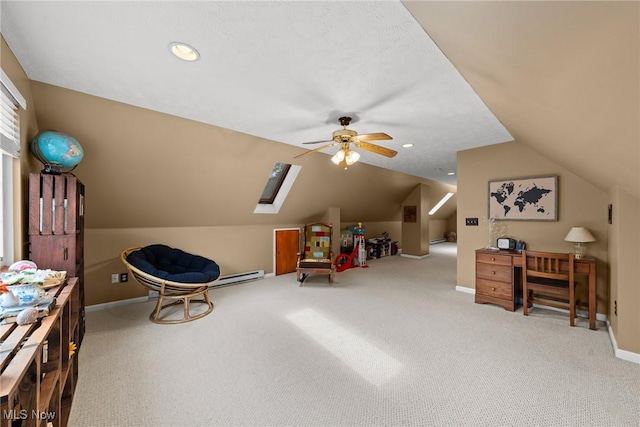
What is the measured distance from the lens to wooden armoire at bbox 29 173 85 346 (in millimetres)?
2119

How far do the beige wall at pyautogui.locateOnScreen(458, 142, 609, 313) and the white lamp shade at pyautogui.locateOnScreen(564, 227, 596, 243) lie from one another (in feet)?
0.86

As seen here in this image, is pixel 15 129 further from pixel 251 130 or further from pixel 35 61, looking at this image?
pixel 251 130

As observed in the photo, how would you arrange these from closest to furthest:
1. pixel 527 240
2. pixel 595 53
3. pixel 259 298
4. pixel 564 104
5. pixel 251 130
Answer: pixel 595 53, pixel 564 104, pixel 251 130, pixel 527 240, pixel 259 298

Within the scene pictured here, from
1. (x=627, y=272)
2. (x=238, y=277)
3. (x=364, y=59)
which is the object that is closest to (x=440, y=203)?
(x=627, y=272)

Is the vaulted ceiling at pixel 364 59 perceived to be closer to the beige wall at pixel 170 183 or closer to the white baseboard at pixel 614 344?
the beige wall at pixel 170 183

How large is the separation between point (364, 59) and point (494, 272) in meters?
3.40

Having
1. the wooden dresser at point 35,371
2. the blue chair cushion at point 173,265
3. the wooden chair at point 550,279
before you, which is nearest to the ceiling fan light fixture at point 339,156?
the blue chair cushion at point 173,265

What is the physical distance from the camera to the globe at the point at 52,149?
7.25ft

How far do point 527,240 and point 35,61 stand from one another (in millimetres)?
5664

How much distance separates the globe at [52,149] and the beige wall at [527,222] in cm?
507

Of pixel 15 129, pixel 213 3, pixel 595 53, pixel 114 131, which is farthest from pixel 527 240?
pixel 15 129

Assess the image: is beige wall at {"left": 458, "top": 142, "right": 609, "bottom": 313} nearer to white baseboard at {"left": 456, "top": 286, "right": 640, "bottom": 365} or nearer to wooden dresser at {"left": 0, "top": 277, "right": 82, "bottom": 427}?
white baseboard at {"left": 456, "top": 286, "right": 640, "bottom": 365}

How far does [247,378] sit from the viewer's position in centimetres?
204

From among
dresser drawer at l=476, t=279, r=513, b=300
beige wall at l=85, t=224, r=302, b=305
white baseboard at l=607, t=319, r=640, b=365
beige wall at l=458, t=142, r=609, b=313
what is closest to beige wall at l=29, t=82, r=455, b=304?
beige wall at l=85, t=224, r=302, b=305
